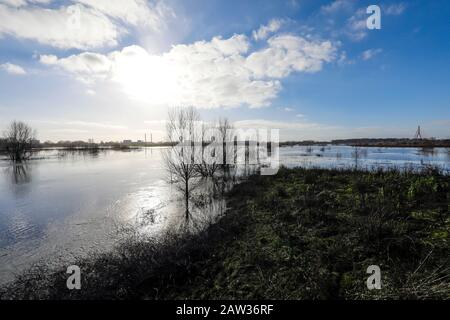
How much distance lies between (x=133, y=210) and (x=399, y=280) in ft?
38.5

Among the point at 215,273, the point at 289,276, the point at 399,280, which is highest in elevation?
the point at 399,280

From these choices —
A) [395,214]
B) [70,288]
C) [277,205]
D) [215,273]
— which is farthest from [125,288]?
[395,214]

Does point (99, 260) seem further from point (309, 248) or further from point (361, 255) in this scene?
point (361, 255)

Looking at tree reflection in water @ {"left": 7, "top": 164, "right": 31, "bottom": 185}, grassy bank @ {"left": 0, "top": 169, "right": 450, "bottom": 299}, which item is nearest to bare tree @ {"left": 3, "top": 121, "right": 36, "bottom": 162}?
tree reflection in water @ {"left": 7, "top": 164, "right": 31, "bottom": 185}

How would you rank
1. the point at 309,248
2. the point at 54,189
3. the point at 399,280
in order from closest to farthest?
the point at 399,280 → the point at 309,248 → the point at 54,189

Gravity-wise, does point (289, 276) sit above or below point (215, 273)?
above

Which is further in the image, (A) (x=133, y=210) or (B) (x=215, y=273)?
(A) (x=133, y=210)

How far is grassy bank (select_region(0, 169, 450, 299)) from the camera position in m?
3.84

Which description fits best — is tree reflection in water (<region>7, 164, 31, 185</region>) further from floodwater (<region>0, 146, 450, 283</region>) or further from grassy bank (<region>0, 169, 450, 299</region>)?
grassy bank (<region>0, 169, 450, 299</region>)

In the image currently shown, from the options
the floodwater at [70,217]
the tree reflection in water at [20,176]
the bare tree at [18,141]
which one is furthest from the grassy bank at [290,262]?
the bare tree at [18,141]

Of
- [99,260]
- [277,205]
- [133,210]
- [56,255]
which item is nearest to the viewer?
[99,260]

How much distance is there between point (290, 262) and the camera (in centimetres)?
488

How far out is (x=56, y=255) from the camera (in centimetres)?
714

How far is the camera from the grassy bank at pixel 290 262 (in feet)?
12.6
